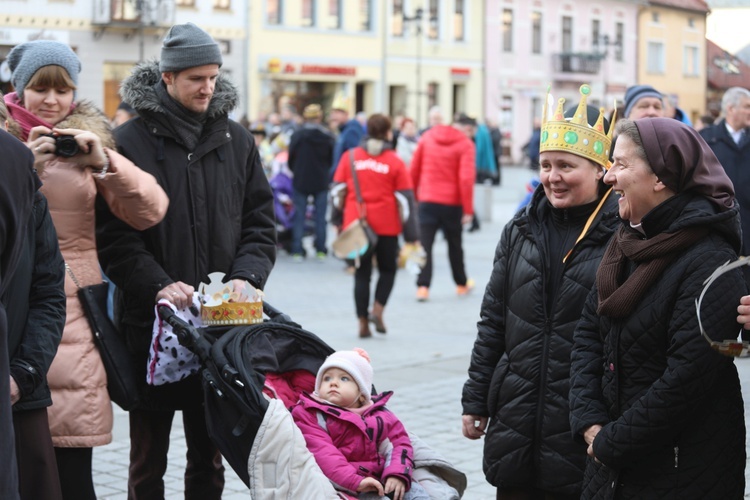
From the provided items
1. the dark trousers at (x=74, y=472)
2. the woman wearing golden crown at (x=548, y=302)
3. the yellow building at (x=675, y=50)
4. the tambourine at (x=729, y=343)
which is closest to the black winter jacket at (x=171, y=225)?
the dark trousers at (x=74, y=472)

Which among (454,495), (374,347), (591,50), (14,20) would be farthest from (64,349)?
(591,50)

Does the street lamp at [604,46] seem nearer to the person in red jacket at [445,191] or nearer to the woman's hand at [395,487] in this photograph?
the person in red jacket at [445,191]

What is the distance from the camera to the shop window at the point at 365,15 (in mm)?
45094

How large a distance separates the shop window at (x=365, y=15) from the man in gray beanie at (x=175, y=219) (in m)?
A: 40.7

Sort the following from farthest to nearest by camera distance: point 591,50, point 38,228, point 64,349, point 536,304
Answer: point 591,50 → point 64,349 → point 536,304 → point 38,228

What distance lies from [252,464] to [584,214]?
1421 mm

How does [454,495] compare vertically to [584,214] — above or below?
below

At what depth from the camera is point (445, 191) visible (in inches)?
544

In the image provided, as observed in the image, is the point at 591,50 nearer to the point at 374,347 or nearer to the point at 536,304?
the point at 374,347

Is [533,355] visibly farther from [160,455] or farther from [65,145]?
[65,145]

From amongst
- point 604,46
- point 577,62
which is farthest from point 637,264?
point 604,46

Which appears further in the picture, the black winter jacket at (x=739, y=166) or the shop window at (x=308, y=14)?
the shop window at (x=308, y=14)

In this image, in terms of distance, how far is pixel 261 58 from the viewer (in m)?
40.8

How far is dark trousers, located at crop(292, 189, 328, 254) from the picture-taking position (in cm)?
1741
